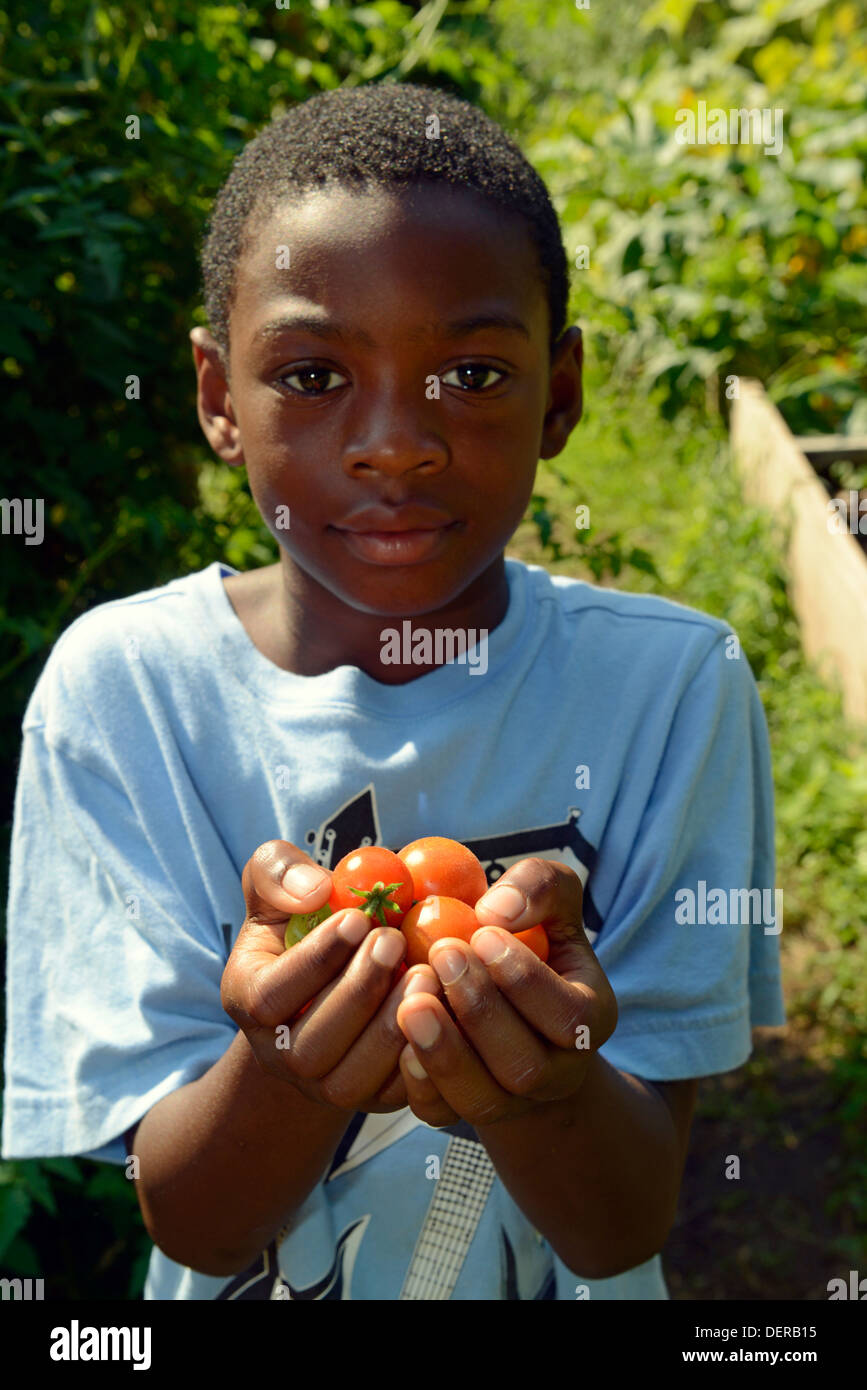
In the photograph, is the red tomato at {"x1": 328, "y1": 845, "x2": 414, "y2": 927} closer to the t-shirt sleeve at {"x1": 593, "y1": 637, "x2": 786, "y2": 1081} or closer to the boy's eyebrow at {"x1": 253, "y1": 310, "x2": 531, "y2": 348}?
the t-shirt sleeve at {"x1": 593, "y1": 637, "x2": 786, "y2": 1081}

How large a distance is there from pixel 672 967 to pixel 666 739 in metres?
0.31

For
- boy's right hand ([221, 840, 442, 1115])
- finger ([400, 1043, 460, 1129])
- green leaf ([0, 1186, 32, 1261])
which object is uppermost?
boy's right hand ([221, 840, 442, 1115])

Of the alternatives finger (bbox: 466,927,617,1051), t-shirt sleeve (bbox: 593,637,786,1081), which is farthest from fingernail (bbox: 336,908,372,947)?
t-shirt sleeve (bbox: 593,637,786,1081)

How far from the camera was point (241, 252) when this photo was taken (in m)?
1.68

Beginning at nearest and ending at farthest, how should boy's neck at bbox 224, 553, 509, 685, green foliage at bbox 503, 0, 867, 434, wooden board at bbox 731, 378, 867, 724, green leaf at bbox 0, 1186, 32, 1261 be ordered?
1. boy's neck at bbox 224, 553, 509, 685
2. green leaf at bbox 0, 1186, 32, 1261
3. wooden board at bbox 731, 378, 867, 724
4. green foliage at bbox 503, 0, 867, 434

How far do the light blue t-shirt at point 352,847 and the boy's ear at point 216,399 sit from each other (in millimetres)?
272

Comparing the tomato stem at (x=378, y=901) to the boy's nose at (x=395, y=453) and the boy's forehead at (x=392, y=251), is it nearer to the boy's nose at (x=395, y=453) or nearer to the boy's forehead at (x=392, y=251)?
the boy's nose at (x=395, y=453)

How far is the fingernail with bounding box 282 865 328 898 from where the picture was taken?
132 centimetres

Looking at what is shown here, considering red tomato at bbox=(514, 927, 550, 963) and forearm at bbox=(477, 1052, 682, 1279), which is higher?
red tomato at bbox=(514, 927, 550, 963)

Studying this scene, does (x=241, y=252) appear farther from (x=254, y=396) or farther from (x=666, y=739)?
(x=666, y=739)

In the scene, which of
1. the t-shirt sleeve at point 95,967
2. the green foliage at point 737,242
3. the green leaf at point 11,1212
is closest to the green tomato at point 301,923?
the t-shirt sleeve at point 95,967

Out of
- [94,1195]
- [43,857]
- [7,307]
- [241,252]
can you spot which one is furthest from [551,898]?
[7,307]

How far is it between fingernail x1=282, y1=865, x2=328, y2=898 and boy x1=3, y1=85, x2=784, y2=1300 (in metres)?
0.11

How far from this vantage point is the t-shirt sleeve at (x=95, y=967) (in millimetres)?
1669
